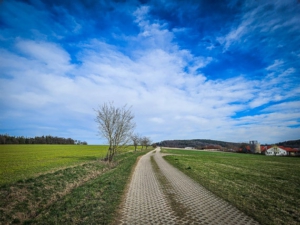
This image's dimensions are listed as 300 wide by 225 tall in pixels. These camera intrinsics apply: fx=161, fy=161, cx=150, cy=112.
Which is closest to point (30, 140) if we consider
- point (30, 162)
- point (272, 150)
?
point (30, 162)

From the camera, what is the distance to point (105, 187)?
10508 mm

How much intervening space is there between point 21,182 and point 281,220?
14.0m

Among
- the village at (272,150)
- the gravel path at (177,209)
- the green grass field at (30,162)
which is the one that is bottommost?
the village at (272,150)

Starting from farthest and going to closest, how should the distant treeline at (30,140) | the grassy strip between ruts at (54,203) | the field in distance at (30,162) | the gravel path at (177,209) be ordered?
the distant treeline at (30,140), the field in distance at (30,162), the grassy strip between ruts at (54,203), the gravel path at (177,209)

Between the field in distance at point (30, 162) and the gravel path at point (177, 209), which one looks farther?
the field in distance at point (30, 162)

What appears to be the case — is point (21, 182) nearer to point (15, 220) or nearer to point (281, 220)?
point (15, 220)

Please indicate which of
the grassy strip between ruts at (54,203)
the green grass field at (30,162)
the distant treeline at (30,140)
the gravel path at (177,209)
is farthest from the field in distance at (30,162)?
the distant treeline at (30,140)

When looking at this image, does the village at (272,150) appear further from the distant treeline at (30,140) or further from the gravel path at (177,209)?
the distant treeline at (30,140)

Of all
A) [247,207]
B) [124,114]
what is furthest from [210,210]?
[124,114]

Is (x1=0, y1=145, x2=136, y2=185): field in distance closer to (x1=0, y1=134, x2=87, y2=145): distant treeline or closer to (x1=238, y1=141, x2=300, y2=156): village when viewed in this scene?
(x1=0, y1=134, x2=87, y2=145): distant treeline

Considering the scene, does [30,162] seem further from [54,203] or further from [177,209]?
[177,209]

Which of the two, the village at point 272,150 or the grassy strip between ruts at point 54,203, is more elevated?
the grassy strip between ruts at point 54,203

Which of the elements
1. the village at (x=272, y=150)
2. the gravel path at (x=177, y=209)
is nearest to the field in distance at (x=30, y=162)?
the gravel path at (x=177, y=209)

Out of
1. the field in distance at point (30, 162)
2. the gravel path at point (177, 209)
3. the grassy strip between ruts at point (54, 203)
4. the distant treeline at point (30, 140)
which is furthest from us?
the distant treeline at point (30, 140)
